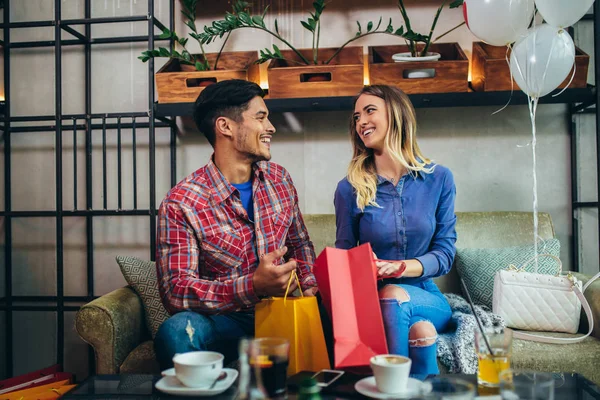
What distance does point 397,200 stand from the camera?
6.23 feet

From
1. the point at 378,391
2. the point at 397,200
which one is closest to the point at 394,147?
the point at 397,200

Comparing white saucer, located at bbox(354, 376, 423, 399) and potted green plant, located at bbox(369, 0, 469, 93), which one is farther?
potted green plant, located at bbox(369, 0, 469, 93)

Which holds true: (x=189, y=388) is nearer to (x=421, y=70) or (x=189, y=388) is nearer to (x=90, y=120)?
(x=421, y=70)

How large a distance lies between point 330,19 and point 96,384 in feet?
7.11

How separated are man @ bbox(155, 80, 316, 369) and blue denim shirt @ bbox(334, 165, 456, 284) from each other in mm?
253

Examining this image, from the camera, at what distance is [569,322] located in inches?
75.7

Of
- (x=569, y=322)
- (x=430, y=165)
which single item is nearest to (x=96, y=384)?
(x=430, y=165)

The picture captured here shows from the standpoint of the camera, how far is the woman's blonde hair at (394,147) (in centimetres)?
192

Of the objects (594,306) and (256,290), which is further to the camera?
(594,306)

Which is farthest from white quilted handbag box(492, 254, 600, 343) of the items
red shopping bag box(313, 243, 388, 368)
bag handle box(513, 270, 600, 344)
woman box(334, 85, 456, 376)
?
red shopping bag box(313, 243, 388, 368)

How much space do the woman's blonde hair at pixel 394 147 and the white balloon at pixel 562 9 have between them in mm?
597

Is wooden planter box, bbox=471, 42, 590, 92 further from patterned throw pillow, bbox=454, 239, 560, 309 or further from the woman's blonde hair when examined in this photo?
patterned throw pillow, bbox=454, 239, 560, 309

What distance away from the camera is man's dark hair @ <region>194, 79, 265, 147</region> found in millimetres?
2002

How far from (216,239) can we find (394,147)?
735 mm
